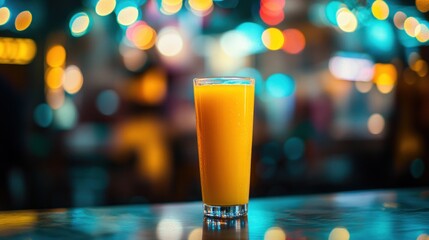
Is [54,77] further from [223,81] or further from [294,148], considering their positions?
[223,81]

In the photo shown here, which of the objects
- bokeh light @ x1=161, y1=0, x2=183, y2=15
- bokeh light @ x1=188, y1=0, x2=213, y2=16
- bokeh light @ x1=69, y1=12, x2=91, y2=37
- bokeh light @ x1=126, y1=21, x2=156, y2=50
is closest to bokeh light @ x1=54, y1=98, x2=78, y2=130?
bokeh light @ x1=69, y1=12, x2=91, y2=37

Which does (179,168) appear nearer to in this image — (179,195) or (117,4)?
(179,195)

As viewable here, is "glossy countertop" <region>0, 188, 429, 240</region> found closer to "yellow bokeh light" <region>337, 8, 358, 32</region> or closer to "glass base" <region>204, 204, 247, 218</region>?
"glass base" <region>204, 204, 247, 218</region>

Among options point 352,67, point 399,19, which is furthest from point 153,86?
point 399,19

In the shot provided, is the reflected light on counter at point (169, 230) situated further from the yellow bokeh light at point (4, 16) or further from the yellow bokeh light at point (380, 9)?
the yellow bokeh light at point (380, 9)

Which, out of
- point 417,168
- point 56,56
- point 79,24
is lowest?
point 417,168

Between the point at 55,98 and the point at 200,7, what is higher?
the point at 200,7
